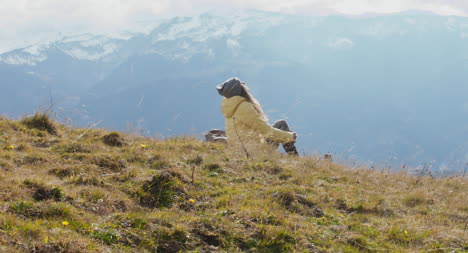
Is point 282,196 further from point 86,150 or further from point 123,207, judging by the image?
point 86,150

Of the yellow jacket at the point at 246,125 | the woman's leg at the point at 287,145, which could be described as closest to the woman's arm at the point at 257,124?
the yellow jacket at the point at 246,125

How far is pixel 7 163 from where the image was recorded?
5.57m

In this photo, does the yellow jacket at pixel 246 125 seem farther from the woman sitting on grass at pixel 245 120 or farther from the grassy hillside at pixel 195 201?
the grassy hillside at pixel 195 201

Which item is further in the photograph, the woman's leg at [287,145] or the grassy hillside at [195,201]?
the woman's leg at [287,145]

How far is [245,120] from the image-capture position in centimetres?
1030

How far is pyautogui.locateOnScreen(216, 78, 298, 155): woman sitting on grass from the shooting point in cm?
990

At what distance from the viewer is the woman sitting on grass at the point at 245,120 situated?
9898mm

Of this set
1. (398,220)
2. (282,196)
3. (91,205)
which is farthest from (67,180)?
(398,220)

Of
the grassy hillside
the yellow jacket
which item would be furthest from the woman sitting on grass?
the grassy hillside

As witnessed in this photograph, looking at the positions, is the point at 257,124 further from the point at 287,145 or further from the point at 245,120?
the point at 287,145

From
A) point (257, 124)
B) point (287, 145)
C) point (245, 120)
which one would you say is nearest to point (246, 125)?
point (245, 120)

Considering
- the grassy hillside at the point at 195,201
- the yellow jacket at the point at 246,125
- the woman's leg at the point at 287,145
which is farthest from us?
the woman's leg at the point at 287,145

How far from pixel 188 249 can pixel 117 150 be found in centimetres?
383

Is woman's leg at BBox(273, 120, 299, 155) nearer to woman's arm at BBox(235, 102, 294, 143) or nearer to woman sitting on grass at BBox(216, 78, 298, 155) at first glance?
woman sitting on grass at BBox(216, 78, 298, 155)
